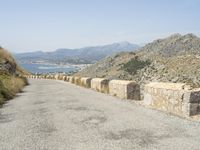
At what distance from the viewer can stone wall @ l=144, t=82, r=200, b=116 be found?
11328mm

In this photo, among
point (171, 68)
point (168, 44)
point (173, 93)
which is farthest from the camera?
point (168, 44)

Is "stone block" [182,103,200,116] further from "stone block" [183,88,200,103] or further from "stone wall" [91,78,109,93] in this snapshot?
"stone wall" [91,78,109,93]

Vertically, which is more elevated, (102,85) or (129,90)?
(129,90)

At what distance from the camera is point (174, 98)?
12258 mm

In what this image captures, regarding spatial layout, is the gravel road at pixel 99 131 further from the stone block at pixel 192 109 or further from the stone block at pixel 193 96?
the stone block at pixel 193 96

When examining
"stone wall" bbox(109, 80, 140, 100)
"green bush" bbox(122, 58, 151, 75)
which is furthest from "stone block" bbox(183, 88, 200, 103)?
"green bush" bbox(122, 58, 151, 75)

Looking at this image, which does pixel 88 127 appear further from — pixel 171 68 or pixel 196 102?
pixel 171 68

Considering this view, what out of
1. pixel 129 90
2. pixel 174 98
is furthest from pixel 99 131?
pixel 129 90

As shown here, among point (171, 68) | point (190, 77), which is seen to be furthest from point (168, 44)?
point (190, 77)

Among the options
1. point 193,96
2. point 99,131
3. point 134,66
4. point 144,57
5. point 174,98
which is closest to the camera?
point 99,131

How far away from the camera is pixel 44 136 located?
894 cm

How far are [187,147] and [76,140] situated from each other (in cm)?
252

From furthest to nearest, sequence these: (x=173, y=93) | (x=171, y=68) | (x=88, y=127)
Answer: (x=171, y=68) → (x=173, y=93) → (x=88, y=127)

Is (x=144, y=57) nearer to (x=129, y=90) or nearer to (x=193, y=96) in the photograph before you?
(x=129, y=90)
